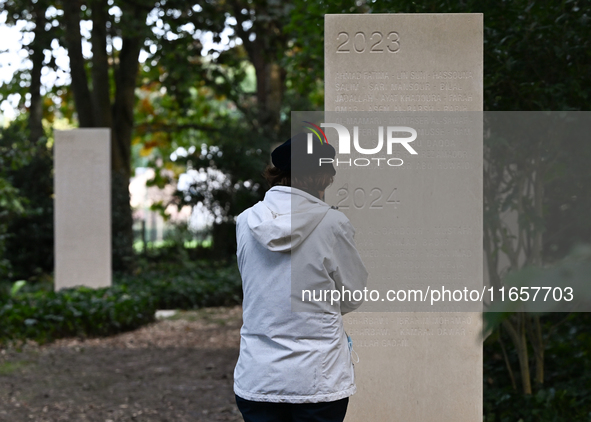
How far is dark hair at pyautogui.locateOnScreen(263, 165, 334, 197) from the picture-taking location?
238 cm

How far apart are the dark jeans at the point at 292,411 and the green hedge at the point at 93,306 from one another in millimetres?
6241

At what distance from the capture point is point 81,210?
10648mm

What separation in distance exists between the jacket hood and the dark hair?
0.04m

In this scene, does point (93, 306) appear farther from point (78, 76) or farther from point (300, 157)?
point (300, 157)

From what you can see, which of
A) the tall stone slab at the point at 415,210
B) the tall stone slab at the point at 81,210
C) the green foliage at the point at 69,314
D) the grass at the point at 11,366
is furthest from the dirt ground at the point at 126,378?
the tall stone slab at the point at 81,210

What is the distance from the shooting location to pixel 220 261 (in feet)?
51.0

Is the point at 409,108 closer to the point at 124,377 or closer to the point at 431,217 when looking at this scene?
the point at 431,217

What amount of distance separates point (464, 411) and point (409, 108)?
198 cm

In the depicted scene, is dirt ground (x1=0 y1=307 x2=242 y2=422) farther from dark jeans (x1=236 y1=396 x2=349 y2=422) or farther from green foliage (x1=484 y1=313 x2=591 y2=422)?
dark jeans (x1=236 y1=396 x2=349 y2=422)

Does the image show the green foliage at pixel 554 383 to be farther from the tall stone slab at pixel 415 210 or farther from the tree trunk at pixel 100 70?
the tree trunk at pixel 100 70

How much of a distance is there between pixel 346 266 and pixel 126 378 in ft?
16.0

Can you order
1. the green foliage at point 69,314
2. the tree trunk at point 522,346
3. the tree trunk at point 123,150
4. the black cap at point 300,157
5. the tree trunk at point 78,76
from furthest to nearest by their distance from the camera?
the tree trunk at point 123,150, the tree trunk at point 78,76, the green foliage at point 69,314, the tree trunk at point 522,346, the black cap at point 300,157

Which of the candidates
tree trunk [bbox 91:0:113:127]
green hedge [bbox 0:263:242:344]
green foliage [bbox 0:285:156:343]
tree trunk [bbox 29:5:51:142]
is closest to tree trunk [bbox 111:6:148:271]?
tree trunk [bbox 91:0:113:127]

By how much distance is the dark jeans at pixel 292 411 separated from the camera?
Result: 88.4 inches
